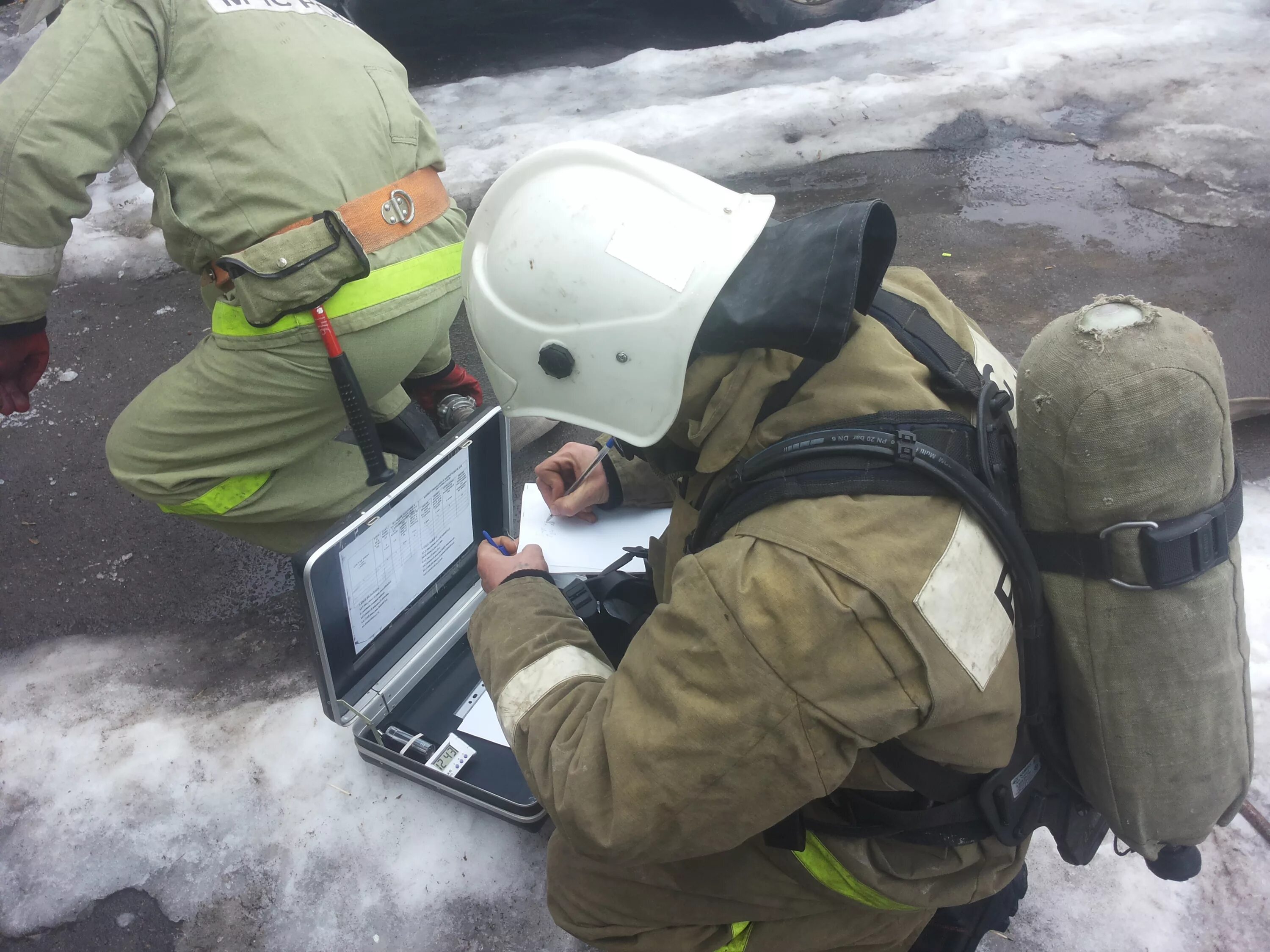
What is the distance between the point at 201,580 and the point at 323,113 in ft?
5.85

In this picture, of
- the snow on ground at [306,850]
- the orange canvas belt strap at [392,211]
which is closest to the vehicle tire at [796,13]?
the orange canvas belt strap at [392,211]

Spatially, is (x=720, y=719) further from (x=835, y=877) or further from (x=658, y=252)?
(x=658, y=252)

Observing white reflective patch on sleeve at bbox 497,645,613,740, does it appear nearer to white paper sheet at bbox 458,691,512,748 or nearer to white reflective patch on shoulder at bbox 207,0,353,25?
white paper sheet at bbox 458,691,512,748

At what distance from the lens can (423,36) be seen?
7699 millimetres

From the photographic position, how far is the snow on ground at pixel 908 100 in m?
5.39

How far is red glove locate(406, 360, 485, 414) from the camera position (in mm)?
3168

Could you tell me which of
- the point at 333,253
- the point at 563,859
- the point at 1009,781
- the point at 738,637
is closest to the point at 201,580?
the point at 333,253

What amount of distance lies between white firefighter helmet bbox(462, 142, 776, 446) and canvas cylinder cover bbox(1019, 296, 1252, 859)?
1.82 ft

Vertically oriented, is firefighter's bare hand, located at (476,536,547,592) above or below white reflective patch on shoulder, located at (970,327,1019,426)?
below

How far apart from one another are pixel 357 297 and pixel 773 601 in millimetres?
1652

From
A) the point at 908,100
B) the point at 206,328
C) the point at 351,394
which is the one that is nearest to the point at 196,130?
the point at 351,394

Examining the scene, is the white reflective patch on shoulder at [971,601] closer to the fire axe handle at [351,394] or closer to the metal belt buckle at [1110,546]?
the metal belt buckle at [1110,546]

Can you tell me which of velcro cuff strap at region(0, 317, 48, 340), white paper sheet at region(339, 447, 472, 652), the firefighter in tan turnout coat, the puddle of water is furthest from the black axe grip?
the puddle of water

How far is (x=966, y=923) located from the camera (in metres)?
1.70
